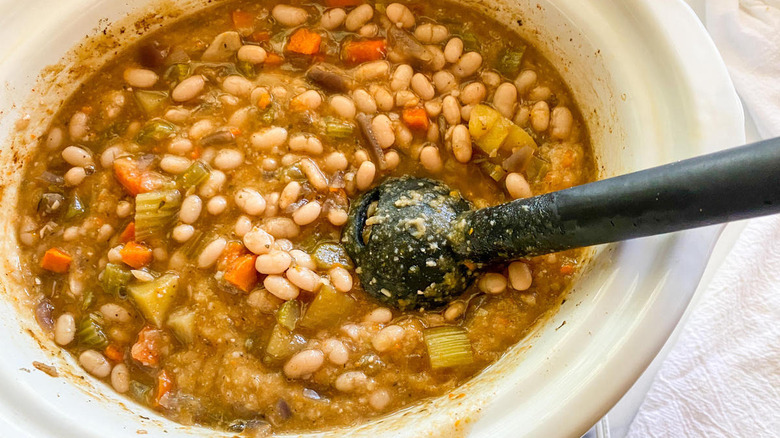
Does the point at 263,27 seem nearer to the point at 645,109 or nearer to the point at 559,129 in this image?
the point at 559,129

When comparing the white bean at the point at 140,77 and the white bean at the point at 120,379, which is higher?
the white bean at the point at 140,77

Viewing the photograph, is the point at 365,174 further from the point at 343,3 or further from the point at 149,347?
the point at 149,347

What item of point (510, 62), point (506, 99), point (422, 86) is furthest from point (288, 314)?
point (510, 62)

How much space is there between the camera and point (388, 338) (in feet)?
6.85

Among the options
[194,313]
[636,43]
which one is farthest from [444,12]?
[194,313]

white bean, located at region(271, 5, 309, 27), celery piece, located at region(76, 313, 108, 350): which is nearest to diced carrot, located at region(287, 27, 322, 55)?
white bean, located at region(271, 5, 309, 27)

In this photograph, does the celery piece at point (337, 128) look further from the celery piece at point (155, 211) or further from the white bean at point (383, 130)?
the celery piece at point (155, 211)

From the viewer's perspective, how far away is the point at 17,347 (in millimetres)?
2074

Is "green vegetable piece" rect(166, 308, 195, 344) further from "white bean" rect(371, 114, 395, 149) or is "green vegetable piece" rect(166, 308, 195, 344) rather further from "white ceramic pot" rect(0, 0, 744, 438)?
"white bean" rect(371, 114, 395, 149)

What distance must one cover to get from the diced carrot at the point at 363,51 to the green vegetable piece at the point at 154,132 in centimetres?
63

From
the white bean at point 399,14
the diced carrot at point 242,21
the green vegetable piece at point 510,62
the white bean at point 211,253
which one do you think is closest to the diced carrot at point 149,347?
the white bean at point 211,253

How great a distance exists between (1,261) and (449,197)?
1.44 meters

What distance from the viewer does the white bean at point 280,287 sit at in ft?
6.87

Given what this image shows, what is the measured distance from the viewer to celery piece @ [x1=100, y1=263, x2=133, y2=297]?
2176 millimetres
